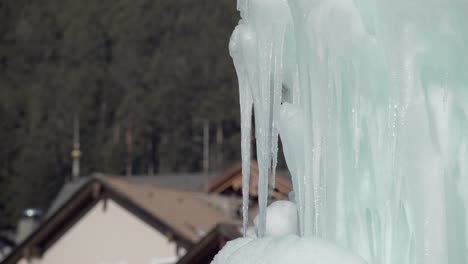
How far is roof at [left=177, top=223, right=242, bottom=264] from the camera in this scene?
66.8ft

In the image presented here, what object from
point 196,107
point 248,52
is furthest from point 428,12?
point 196,107

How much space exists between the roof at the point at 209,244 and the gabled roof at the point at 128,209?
20.7 ft

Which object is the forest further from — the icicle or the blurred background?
the icicle

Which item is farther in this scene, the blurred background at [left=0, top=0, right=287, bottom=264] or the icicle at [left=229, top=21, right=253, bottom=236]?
the blurred background at [left=0, top=0, right=287, bottom=264]

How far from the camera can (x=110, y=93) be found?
151 m

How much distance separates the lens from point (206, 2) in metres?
173

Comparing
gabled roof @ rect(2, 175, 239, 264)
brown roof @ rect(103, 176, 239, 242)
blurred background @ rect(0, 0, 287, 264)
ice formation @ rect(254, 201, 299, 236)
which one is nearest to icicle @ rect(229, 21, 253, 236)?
ice formation @ rect(254, 201, 299, 236)

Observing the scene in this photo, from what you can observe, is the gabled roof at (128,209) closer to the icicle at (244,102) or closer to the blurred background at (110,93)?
the icicle at (244,102)

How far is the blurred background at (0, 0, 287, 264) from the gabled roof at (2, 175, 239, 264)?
202 feet

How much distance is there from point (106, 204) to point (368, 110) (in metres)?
22.7

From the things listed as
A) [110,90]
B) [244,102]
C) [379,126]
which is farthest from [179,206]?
[110,90]

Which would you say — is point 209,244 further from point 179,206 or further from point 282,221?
point 282,221

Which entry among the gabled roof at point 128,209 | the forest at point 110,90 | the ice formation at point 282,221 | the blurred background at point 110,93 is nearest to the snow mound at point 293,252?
the ice formation at point 282,221

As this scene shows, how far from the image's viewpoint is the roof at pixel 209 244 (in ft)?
66.8
